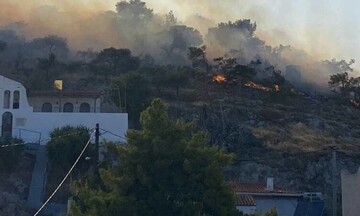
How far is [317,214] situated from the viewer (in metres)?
44.0

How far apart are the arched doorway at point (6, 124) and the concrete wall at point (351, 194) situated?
2712 cm

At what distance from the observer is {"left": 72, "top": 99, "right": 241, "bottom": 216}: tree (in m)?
26.2

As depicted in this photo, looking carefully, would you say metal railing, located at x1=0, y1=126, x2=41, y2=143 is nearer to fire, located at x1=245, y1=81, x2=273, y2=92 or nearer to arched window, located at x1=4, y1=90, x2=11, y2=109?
arched window, located at x1=4, y1=90, x2=11, y2=109

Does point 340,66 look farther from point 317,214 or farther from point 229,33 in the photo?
point 317,214

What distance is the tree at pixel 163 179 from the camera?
86.1ft

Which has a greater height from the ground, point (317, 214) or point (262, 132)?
point (262, 132)

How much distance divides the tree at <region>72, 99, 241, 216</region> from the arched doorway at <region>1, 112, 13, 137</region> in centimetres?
2702

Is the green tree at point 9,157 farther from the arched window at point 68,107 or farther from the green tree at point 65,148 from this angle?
the arched window at point 68,107

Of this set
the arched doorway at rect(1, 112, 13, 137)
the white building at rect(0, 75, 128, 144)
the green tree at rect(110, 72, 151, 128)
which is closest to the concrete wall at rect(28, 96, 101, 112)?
the green tree at rect(110, 72, 151, 128)

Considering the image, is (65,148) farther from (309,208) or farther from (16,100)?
(309,208)

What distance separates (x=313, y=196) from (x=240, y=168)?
813cm

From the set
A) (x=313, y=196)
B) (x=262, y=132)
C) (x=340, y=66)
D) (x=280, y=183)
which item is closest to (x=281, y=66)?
(x=340, y=66)

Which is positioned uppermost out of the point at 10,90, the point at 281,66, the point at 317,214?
the point at 281,66

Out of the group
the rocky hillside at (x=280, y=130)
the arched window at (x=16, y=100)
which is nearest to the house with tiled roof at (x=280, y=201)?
the rocky hillside at (x=280, y=130)
